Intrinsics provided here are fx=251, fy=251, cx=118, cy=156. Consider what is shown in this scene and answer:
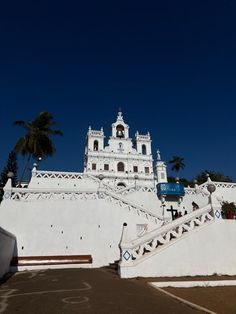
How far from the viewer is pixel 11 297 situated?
21.3 feet

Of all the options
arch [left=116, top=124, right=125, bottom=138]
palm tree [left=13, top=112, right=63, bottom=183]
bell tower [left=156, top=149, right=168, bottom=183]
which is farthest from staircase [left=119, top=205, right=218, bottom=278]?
arch [left=116, top=124, right=125, bottom=138]

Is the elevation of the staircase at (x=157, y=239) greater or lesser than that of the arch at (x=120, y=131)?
lesser

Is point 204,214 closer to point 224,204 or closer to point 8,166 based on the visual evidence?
point 224,204

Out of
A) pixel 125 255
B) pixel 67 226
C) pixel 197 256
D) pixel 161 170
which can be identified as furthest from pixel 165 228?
pixel 161 170

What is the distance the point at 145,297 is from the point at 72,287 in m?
2.51

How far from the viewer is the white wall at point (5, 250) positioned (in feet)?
35.8

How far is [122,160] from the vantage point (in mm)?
56188

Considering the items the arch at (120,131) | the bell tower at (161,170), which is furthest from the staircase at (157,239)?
the arch at (120,131)

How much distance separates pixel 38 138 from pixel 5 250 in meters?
20.6

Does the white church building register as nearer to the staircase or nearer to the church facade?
the staircase

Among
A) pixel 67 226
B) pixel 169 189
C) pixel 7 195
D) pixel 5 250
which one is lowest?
pixel 5 250

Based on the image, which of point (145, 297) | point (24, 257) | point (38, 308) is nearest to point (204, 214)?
point (145, 297)

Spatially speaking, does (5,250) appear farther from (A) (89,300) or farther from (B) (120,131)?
(B) (120,131)

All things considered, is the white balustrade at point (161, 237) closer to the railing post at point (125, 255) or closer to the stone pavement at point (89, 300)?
the railing post at point (125, 255)
